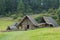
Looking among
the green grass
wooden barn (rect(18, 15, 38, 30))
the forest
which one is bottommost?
the forest

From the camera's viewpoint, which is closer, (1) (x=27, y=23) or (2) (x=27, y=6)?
(1) (x=27, y=23)

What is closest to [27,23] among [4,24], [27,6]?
[4,24]

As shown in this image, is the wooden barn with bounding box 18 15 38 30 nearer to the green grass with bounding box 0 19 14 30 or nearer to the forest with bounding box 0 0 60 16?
the green grass with bounding box 0 19 14 30

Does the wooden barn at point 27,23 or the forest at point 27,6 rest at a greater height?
the wooden barn at point 27,23

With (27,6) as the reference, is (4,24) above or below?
above

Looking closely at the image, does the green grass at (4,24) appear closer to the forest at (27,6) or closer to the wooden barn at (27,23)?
the wooden barn at (27,23)

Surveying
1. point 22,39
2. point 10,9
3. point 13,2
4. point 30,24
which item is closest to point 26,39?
point 22,39

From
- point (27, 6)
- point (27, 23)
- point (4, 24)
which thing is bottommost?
point (27, 6)

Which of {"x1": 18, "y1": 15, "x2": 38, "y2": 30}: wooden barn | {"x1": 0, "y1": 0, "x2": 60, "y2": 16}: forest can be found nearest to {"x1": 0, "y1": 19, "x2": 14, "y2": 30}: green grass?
{"x1": 18, "y1": 15, "x2": 38, "y2": 30}: wooden barn

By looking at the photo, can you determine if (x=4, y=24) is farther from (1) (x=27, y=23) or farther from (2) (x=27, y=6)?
(2) (x=27, y=6)

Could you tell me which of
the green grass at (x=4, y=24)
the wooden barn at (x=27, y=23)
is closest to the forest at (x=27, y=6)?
the green grass at (x=4, y=24)

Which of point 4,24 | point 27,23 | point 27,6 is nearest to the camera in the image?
point 27,23

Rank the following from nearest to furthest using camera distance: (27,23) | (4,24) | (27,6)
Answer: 1. (27,23)
2. (4,24)
3. (27,6)

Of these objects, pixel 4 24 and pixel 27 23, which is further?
pixel 4 24
